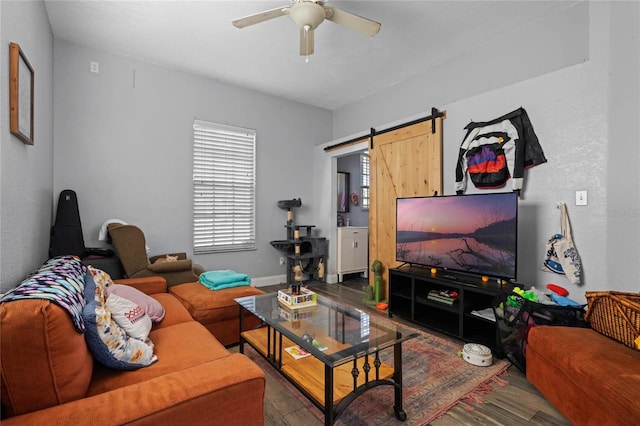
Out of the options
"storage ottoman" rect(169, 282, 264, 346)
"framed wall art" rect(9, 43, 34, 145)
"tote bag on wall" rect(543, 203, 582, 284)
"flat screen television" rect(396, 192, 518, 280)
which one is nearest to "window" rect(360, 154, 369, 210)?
"flat screen television" rect(396, 192, 518, 280)

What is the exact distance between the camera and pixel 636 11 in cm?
223

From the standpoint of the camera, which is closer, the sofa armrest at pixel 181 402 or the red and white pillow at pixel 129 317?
the sofa armrest at pixel 181 402

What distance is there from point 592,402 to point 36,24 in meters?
4.22

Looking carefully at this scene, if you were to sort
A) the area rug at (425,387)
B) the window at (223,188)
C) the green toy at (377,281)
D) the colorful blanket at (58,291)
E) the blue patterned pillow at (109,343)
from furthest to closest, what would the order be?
the window at (223,188) < the green toy at (377,281) < the area rug at (425,387) < the blue patterned pillow at (109,343) < the colorful blanket at (58,291)

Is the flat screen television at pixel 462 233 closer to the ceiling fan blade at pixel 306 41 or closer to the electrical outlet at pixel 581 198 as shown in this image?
the electrical outlet at pixel 581 198

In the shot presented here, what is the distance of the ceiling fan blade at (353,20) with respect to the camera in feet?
8.10

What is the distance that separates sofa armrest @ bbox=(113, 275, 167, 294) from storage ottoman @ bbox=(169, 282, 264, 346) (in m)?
0.23

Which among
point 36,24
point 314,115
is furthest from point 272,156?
point 36,24

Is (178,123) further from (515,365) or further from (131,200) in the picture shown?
(515,365)

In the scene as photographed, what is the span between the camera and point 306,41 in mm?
2656

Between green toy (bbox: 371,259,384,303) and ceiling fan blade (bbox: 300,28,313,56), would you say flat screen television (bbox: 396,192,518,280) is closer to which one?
green toy (bbox: 371,259,384,303)

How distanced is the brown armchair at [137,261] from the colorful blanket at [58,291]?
152cm

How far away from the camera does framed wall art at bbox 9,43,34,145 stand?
1.65m

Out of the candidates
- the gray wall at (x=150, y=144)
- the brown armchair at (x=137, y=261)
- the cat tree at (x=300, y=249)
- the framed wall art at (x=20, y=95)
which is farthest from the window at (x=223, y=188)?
the framed wall art at (x=20, y=95)
